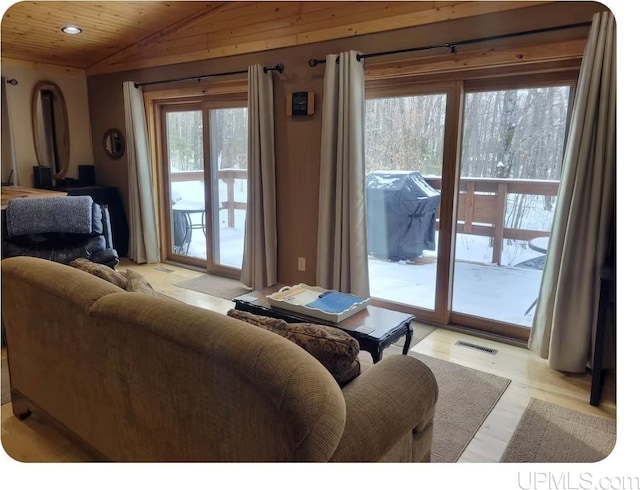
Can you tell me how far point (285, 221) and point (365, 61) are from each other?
147cm

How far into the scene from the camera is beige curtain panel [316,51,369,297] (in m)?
3.41

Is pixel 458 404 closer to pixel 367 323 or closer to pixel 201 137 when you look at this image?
pixel 367 323

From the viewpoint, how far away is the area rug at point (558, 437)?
2.02 m

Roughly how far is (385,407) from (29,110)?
558 centimetres

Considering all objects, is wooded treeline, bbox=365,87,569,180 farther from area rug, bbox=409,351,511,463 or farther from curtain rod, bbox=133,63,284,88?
area rug, bbox=409,351,511,463

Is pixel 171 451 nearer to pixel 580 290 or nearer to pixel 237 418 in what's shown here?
pixel 237 418

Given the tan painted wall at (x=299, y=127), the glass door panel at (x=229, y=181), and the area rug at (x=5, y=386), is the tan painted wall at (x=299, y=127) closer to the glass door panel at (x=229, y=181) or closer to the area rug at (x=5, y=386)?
the glass door panel at (x=229, y=181)

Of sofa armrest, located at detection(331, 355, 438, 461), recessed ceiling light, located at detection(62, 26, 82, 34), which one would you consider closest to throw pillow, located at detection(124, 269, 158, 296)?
sofa armrest, located at detection(331, 355, 438, 461)

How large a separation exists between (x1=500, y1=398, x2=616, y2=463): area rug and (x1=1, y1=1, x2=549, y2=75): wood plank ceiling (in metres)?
2.30

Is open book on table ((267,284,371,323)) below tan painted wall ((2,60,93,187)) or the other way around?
below

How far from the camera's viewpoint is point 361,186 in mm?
3500

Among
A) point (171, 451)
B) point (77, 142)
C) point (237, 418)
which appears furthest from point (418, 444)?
point (77, 142)

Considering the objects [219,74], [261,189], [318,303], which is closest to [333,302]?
[318,303]

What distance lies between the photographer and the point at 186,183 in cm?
514
